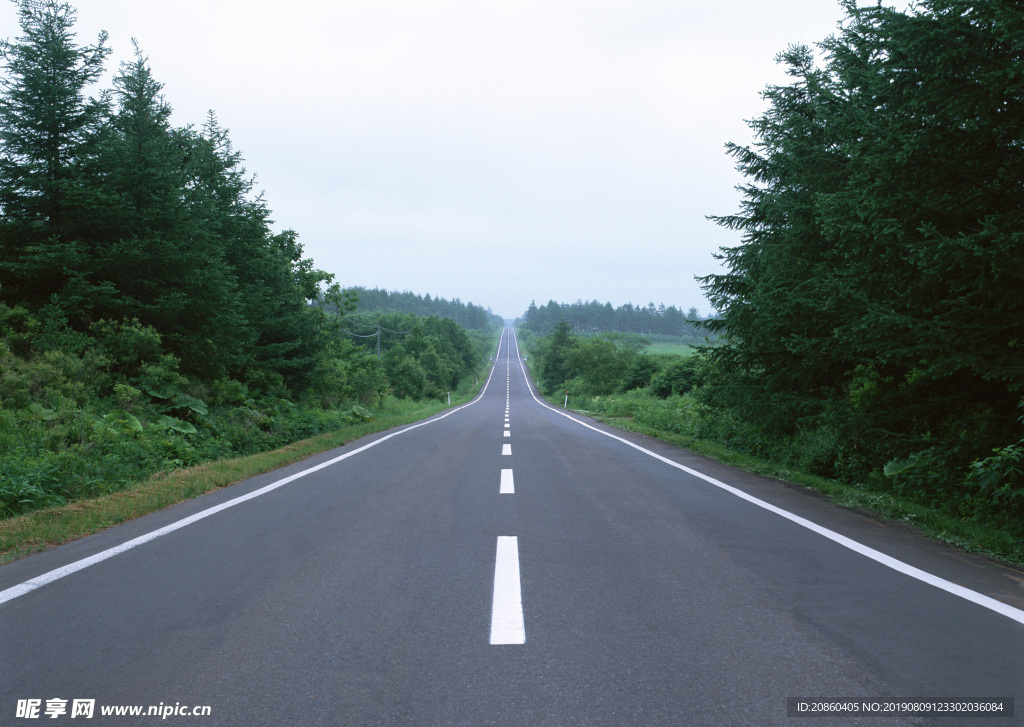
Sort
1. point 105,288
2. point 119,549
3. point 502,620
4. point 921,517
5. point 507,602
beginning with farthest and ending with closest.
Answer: point 105,288 < point 921,517 < point 119,549 < point 507,602 < point 502,620

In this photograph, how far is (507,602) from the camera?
3865mm

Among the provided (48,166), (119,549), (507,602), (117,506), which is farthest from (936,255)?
(48,166)

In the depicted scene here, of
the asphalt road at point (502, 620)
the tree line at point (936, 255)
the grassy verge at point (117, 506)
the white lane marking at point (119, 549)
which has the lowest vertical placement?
the grassy verge at point (117, 506)

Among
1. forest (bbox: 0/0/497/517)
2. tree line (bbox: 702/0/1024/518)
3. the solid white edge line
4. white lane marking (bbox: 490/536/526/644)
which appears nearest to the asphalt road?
white lane marking (bbox: 490/536/526/644)

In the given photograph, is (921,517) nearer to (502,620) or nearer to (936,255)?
(936,255)

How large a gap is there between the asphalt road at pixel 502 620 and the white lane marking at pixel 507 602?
0.8 inches

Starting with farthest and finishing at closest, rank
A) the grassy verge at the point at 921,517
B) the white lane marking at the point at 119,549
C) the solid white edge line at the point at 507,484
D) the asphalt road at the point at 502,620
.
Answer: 1. the solid white edge line at the point at 507,484
2. the grassy verge at the point at 921,517
3. the white lane marking at the point at 119,549
4. the asphalt road at the point at 502,620

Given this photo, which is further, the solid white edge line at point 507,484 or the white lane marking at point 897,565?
the solid white edge line at point 507,484

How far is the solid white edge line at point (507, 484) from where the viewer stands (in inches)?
311

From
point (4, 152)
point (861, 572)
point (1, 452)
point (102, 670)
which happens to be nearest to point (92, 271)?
point (4, 152)

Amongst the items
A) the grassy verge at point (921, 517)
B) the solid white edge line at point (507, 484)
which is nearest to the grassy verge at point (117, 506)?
the solid white edge line at point (507, 484)

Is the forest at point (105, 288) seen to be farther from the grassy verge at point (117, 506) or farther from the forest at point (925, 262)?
the forest at point (925, 262)

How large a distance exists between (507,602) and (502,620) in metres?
0.30

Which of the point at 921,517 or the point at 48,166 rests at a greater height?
the point at 48,166
